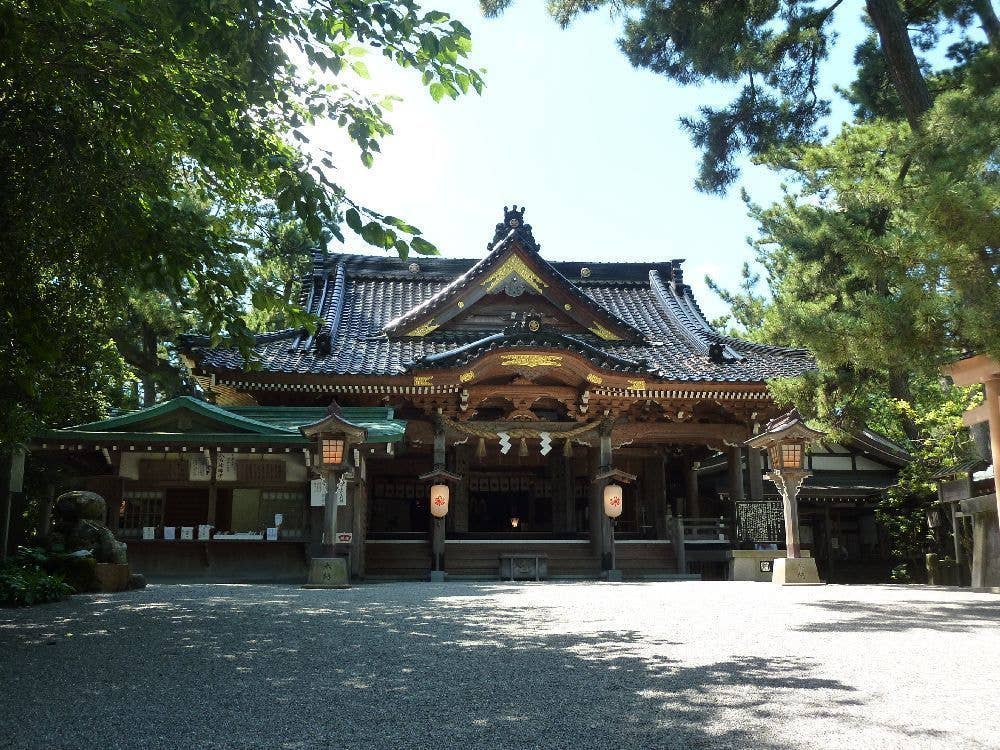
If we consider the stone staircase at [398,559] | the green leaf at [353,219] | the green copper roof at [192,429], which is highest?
the green leaf at [353,219]

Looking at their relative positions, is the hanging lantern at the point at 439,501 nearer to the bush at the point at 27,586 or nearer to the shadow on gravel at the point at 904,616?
the bush at the point at 27,586

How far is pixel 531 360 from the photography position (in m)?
14.9

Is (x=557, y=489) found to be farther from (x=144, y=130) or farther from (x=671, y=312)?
(x=144, y=130)

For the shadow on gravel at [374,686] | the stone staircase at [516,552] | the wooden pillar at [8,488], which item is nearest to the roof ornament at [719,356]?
the stone staircase at [516,552]

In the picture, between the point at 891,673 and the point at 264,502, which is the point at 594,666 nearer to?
the point at 891,673

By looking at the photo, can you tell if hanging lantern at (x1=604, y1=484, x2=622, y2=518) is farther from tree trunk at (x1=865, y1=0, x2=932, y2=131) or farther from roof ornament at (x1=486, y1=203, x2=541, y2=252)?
tree trunk at (x1=865, y1=0, x2=932, y2=131)

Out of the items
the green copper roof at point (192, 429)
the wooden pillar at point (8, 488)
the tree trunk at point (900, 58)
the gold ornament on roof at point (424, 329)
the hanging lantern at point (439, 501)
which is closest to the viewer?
the tree trunk at point (900, 58)

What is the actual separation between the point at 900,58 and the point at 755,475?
857 centimetres

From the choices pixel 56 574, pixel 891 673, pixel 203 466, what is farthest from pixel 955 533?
pixel 56 574

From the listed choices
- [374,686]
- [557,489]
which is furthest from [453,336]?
[374,686]

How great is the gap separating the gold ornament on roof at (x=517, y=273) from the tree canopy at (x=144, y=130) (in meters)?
11.1

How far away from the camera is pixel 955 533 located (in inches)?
573

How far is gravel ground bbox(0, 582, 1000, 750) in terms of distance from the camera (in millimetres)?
3652

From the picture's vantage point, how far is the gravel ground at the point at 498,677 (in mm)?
3652
